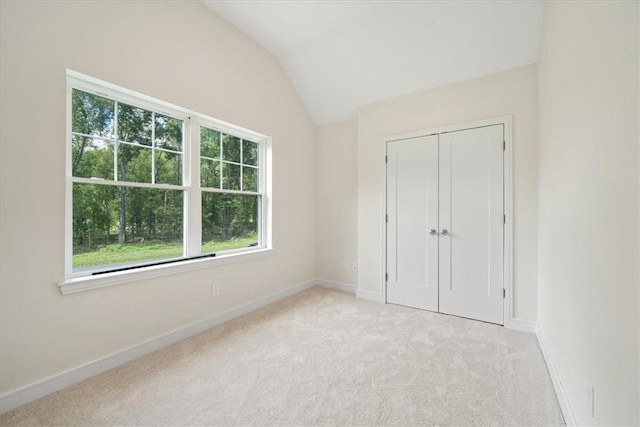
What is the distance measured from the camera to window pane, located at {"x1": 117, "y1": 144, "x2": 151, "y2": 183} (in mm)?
2262

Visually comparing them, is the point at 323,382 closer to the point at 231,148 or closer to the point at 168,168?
the point at 168,168

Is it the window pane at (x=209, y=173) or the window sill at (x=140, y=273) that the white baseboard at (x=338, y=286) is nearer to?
the window sill at (x=140, y=273)

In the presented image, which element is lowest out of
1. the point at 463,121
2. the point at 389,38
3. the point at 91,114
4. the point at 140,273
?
the point at 140,273

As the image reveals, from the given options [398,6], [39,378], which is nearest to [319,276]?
[39,378]

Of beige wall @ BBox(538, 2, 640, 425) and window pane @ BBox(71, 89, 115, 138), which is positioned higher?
window pane @ BBox(71, 89, 115, 138)

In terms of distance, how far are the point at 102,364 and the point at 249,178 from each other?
2.22 metres

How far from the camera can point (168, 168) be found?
2602mm

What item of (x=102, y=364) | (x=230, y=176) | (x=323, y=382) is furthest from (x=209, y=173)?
(x=323, y=382)

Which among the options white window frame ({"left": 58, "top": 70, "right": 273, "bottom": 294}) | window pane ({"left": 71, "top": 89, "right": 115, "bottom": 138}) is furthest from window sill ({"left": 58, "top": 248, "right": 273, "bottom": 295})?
window pane ({"left": 71, "top": 89, "right": 115, "bottom": 138})

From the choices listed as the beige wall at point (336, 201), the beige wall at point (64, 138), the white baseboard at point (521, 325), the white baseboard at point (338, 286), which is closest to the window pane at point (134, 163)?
the beige wall at point (64, 138)

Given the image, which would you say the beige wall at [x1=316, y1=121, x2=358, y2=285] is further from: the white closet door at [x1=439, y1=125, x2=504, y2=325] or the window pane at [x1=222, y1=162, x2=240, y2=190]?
the window pane at [x1=222, y1=162, x2=240, y2=190]

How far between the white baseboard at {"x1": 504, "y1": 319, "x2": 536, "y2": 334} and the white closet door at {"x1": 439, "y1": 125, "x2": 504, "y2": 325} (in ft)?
0.25

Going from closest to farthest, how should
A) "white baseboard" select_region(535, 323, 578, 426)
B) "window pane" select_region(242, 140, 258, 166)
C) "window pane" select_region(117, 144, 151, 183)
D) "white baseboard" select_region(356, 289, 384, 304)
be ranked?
"white baseboard" select_region(535, 323, 578, 426) → "window pane" select_region(117, 144, 151, 183) → "window pane" select_region(242, 140, 258, 166) → "white baseboard" select_region(356, 289, 384, 304)

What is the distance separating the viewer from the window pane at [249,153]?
338 centimetres
